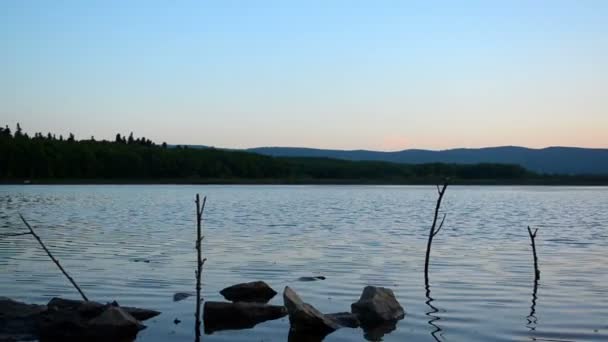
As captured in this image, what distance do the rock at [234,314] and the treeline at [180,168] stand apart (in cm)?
11962

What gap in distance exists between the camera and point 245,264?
23219 millimetres

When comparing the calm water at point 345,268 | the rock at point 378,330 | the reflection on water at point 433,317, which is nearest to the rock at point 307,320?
the calm water at point 345,268

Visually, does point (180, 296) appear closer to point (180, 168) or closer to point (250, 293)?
point (250, 293)

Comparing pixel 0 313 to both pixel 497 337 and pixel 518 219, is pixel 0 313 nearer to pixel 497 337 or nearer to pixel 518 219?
pixel 497 337

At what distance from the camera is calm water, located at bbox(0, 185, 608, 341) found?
48.9ft

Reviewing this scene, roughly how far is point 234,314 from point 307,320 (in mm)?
1678

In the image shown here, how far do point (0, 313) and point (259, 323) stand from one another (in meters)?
4.56

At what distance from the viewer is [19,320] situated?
46.0ft

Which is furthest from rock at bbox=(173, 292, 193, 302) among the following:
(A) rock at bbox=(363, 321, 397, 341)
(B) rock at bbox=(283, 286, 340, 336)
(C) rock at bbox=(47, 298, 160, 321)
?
(A) rock at bbox=(363, 321, 397, 341)

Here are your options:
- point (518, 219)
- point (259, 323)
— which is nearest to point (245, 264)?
point (259, 323)

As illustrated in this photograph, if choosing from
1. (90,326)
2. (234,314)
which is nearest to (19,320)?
(90,326)

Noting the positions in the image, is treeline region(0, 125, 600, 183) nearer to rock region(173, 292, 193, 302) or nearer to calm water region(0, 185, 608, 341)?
calm water region(0, 185, 608, 341)

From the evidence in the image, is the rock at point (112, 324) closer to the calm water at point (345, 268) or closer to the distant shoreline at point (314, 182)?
the calm water at point (345, 268)

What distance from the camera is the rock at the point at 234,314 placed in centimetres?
1480
